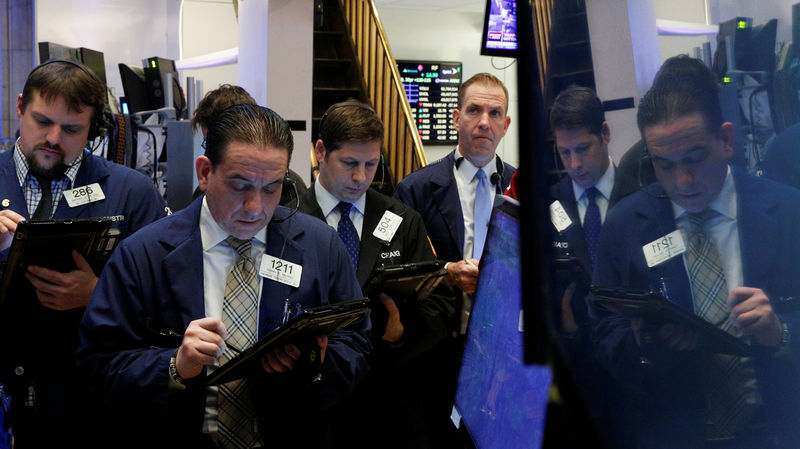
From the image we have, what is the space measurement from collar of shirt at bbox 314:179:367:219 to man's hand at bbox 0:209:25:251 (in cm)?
108

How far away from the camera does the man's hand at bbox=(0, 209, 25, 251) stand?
225cm

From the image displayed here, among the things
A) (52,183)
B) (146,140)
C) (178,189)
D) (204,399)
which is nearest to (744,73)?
(204,399)

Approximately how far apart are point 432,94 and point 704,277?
1219cm

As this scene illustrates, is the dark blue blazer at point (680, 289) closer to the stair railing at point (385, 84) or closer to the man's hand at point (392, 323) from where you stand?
the man's hand at point (392, 323)

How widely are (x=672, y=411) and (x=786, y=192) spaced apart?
0.09 meters

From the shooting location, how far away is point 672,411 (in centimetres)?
27

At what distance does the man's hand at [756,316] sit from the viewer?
226 mm

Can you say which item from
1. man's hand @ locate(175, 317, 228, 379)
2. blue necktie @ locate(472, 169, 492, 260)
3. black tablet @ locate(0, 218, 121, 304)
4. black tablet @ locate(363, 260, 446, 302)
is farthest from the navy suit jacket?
blue necktie @ locate(472, 169, 492, 260)

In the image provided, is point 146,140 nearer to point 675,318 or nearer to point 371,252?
point 371,252

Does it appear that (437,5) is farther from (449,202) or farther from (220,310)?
(220,310)

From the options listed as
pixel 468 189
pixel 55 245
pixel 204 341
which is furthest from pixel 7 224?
pixel 468 189

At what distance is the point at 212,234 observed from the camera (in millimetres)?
2035

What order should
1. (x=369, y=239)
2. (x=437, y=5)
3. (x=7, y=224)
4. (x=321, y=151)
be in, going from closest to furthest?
(x=7, y=224)
(x=369, y=239)
(x=321, y=151)
(x=437, y=5)

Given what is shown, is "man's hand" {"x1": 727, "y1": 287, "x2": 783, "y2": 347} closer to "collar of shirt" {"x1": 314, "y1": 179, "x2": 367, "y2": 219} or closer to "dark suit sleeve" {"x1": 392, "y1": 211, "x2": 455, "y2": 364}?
"dark suit sleeve" {"x1": 392, "y1": 211, "x2": 455, "y2": 364}
